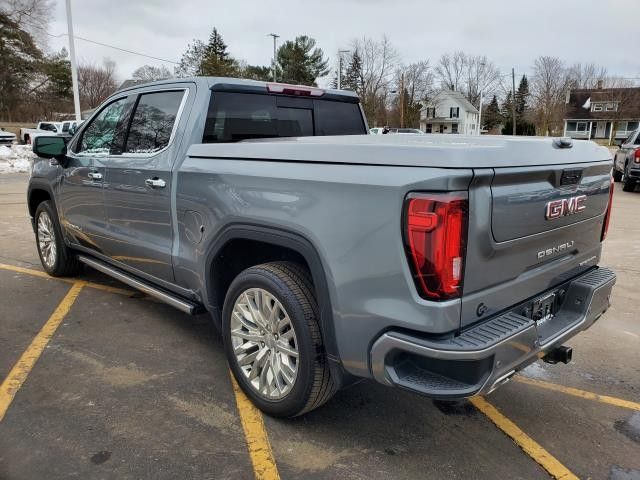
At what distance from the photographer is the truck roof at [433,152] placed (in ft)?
6.95

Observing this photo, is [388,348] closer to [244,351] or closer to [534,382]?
[244,351]

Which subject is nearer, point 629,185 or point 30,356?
point 30,356

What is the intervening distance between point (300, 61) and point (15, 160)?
162 ft

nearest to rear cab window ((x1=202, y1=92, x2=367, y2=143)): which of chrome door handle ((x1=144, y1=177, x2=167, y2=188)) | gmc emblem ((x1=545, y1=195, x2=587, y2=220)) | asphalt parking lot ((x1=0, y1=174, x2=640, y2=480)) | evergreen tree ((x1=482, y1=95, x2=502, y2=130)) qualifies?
chrome door handle ((x1=144, y1=177, x2=167, y2=188))

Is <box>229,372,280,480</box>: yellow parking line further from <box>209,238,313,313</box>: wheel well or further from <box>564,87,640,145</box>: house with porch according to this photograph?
<box>564,87,640,145</box>: house with porch

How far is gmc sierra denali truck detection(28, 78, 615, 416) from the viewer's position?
7.11 feet

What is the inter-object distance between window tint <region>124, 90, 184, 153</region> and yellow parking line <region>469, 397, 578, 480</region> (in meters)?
2.67

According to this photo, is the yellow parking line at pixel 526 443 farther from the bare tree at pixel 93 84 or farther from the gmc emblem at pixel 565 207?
the bare tree at pixel 93 84

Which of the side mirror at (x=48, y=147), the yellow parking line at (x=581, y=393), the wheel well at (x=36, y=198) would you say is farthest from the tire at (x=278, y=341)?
the wheel well at (x=36, y=198)

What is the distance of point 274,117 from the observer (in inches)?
157

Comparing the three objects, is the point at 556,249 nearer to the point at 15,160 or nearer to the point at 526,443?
the point at 526,443

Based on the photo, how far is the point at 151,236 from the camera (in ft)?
12.4

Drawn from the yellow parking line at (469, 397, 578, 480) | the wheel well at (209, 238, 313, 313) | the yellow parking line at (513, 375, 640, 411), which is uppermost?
the wheel well at (209, 238, 313, 313)

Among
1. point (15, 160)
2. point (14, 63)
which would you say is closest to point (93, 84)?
point (14, 63)
